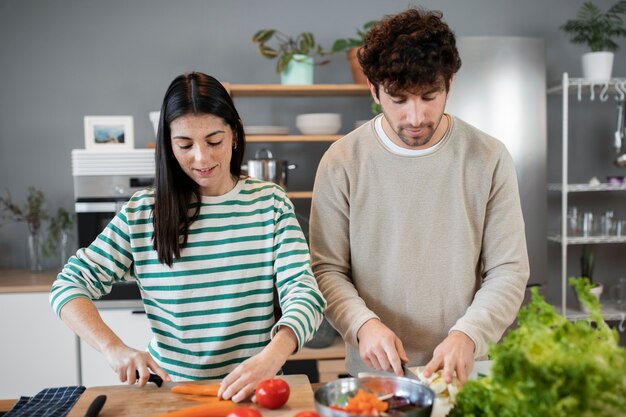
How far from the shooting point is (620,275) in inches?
149

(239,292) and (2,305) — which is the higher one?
(239,292)

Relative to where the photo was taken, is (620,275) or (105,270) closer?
(105,270)

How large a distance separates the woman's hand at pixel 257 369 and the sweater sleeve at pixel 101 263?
0.38 metres

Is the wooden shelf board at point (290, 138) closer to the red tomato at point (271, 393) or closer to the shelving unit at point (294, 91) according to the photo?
the shelving unit at point (294, 91)

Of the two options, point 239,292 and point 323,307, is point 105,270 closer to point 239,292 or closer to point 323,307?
point 239,292

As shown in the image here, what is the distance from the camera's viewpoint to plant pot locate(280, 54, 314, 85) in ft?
10.7

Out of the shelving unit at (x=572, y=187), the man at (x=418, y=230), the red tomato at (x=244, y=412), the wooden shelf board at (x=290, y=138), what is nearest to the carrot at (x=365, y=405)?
the red tomato at (x=244, y=412)

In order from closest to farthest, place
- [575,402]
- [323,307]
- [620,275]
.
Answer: [575,402], [323,307], [620,275]

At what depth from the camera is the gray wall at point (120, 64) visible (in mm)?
3477

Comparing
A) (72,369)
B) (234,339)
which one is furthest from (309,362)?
(234,339)

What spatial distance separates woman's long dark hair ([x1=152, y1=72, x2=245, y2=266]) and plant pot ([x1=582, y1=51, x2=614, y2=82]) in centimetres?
262

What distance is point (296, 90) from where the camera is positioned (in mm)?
3289

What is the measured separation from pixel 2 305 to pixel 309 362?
1.54 metres

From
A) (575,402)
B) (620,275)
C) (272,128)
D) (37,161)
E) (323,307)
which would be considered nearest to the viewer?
(575,402)
